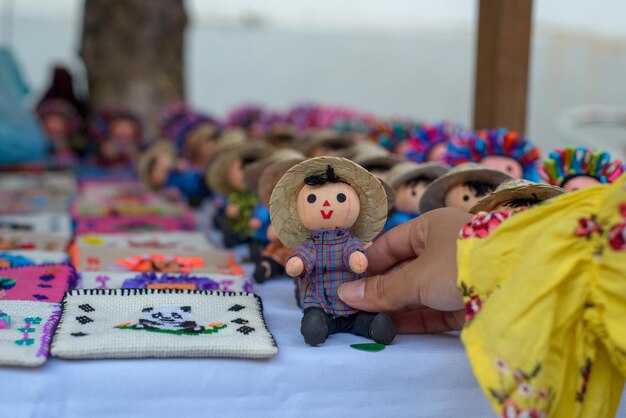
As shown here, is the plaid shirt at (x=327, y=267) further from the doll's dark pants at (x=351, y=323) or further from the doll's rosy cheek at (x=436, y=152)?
the doll's rosy cheek at (x=436, y=152)

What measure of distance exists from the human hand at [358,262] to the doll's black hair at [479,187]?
340mm

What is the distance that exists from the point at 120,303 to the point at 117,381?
236mm

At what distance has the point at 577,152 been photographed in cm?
138

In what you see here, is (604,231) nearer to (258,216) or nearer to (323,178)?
(323,178)

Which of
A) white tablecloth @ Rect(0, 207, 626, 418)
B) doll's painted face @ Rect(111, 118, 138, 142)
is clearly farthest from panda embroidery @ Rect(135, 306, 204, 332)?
doll's painted face @ Rect(111, 118, 138, 142)

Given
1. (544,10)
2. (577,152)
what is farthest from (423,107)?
(577,152)

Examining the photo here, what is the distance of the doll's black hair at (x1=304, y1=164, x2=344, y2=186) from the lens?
3.65 ft

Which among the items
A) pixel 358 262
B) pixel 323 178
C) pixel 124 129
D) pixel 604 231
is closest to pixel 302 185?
pixel 323 178

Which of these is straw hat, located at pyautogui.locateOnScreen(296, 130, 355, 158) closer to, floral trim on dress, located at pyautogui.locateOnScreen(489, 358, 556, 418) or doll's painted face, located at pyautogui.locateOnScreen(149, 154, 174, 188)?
doll's painted face, located at pyautogui.locateOnScreen(149, 154, 174, 188)

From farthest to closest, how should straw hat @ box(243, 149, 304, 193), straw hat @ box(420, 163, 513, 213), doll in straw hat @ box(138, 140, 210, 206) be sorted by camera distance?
doll in straw hat @ box(138, 140, 210, 206) < straw hat @ box(243, 149, 304, 193) < straw hat @ box(420, 163, 513, 213)

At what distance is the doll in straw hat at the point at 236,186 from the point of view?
1.87m

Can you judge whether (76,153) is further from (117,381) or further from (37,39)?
(117,381)

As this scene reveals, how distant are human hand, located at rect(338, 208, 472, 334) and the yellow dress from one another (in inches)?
2.7

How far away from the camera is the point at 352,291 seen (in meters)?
1.12
